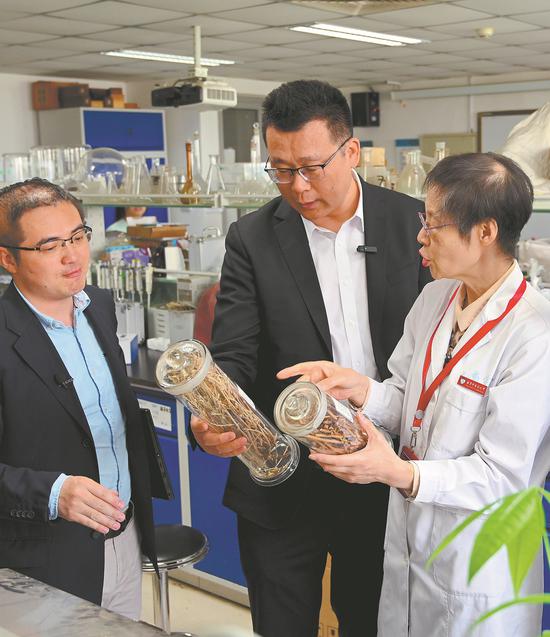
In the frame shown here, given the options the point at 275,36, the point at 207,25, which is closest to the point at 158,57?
the point at 275,36

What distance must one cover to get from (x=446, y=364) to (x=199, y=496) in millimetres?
2143

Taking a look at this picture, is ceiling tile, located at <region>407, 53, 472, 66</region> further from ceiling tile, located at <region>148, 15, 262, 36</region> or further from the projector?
the projector

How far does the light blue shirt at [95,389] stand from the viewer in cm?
187

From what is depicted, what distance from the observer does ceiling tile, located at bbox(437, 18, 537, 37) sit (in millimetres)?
7228

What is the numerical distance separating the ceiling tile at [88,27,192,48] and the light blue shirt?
570 centimetres

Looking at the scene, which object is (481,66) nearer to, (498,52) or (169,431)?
(498,52)

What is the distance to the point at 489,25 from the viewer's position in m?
7.39

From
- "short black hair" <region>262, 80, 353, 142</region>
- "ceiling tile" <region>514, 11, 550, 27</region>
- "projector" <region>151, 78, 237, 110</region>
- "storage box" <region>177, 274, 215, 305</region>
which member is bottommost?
"storage box" <region>177, 274, 215, 305</region>

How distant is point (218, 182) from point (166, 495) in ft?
6.25

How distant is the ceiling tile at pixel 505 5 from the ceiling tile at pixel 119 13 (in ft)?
7.51

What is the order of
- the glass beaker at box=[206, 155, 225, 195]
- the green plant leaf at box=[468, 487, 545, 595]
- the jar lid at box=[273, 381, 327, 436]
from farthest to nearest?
the glass beaker at box=[206, 155, 225, 195] < the jar lid at box=[273, 381, 327, 436] < the green plant leaf at box=[468, 487, 545, 595]

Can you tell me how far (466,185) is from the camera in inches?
58.4

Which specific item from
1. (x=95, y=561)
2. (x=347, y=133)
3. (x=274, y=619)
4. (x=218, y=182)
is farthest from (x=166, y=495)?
(x=218, y=182)

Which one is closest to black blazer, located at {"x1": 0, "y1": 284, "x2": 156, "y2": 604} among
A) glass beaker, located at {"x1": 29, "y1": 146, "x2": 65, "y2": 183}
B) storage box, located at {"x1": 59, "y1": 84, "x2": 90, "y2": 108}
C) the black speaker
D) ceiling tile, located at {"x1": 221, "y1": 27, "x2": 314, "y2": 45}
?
glass beaker, located at {"x1": 29, "y1": 146, "x2": 65, "y2": 183}
